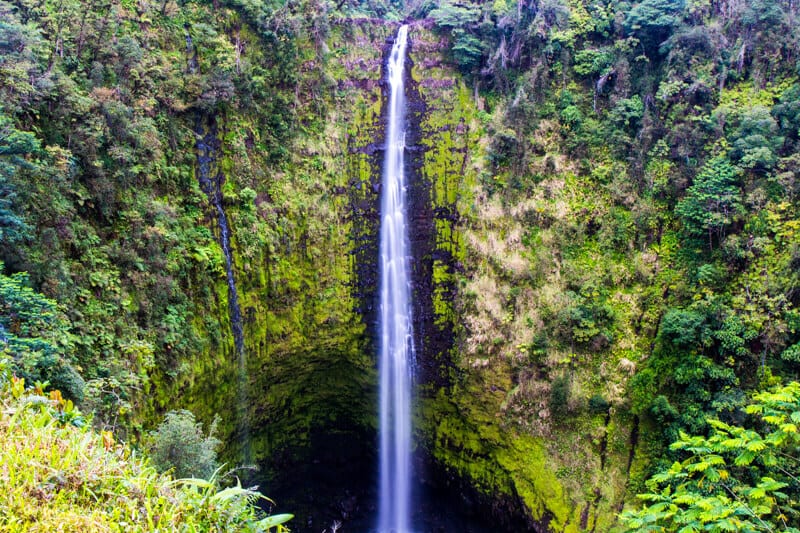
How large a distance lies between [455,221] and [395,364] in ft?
16.6

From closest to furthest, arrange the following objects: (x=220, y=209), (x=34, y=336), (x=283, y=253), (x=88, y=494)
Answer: (x=88, y=494), (x=34, y=336), (x=220, y=209), (x=283, y=253)

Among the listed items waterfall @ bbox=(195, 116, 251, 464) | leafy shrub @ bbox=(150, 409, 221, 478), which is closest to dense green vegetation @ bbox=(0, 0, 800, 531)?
waterfall @ bbox=(195, 116, 251, 464)

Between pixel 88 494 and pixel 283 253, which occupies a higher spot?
pixel 88 494

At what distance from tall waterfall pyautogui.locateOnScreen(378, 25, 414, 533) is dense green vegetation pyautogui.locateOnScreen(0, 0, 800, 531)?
2.37ft

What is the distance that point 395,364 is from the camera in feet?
48.9

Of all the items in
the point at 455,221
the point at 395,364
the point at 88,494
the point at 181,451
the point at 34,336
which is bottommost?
the point at 395,364

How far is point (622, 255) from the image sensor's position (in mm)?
13305

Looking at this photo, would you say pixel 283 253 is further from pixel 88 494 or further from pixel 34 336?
pixel 88 494

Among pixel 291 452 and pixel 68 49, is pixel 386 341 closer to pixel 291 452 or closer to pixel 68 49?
pixel 291 452

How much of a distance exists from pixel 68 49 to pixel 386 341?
11.0 m

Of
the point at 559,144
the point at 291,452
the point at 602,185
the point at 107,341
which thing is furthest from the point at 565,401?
the point at 107,341

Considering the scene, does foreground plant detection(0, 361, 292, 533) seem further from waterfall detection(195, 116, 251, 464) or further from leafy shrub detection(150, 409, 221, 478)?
waterfall detection(195, 116, 251, 464)

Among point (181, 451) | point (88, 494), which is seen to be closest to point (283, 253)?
point (181, 451)

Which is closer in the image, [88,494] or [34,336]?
[88,494]
